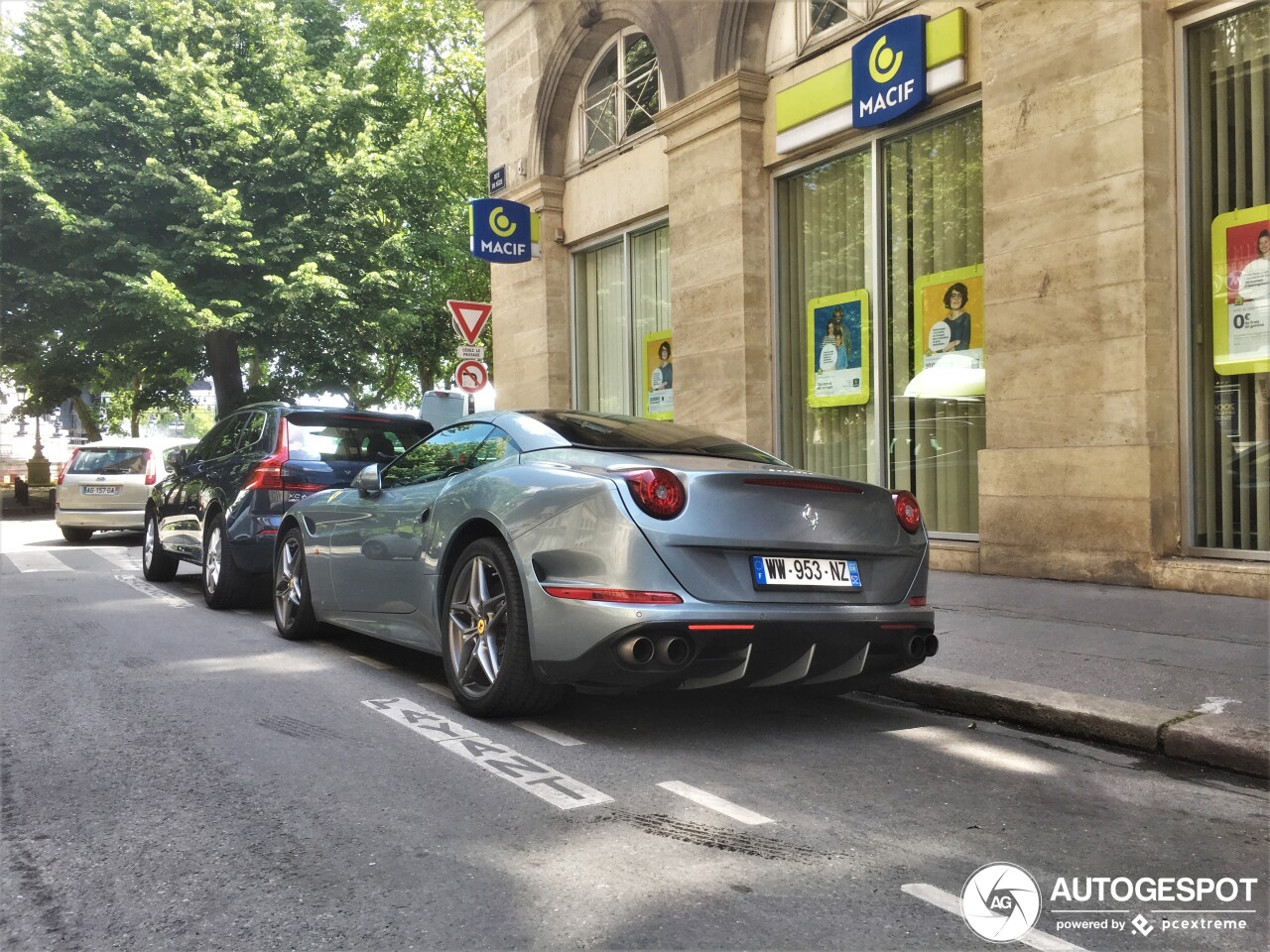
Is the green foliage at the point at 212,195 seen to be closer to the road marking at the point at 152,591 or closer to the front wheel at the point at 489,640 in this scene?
the road marking at the point at 152,591

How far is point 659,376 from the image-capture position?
14117 millimetres

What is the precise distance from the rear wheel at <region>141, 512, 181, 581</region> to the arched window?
7.79 meters

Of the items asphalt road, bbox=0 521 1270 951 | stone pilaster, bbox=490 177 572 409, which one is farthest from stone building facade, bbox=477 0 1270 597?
asphalt road, bbox=0 521 1270 951

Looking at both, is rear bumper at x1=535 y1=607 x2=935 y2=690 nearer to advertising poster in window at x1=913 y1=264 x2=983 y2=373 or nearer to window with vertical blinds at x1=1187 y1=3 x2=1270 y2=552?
window with vertical blinds at x1=1187 y1=3 x2=1270 y2=552

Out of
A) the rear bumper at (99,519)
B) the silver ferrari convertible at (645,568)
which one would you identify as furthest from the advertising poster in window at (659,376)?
the silver ferrari convertible at (645,568)

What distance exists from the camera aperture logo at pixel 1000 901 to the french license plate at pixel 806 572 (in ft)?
4.87

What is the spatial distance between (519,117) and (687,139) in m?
5.03

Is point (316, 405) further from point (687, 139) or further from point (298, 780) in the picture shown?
point (687, 139)

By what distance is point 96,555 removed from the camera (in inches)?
566

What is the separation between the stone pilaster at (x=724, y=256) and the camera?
1193 cm

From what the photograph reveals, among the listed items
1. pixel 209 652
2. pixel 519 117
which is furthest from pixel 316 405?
pixel 519 117

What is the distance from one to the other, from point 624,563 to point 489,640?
36.0 inches

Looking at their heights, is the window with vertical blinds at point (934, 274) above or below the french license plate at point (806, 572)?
above

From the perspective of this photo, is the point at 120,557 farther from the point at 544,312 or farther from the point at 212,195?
the point at 212,195
